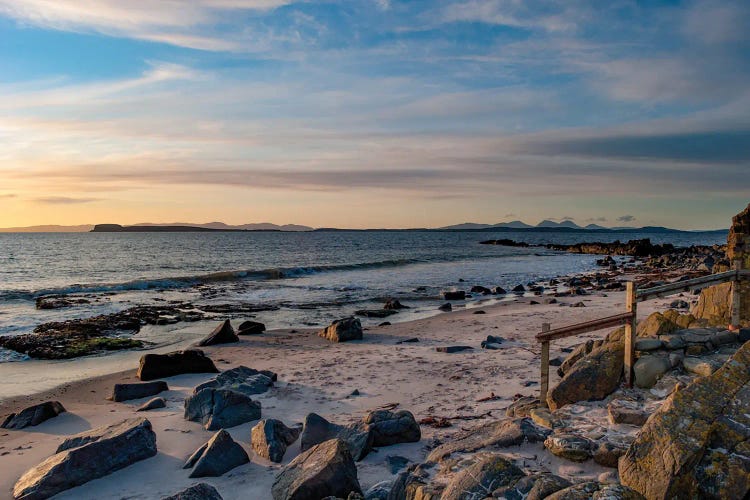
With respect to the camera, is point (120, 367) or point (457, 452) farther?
point (120, 367)

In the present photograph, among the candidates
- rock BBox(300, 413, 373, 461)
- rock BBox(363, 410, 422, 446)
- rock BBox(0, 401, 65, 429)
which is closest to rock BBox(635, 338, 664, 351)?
rock BBox(363, 410, 422, 446)

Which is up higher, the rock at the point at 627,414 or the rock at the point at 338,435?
the rock at the point at 627,414

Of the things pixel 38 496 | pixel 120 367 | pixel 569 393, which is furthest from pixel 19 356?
pixel 569 393

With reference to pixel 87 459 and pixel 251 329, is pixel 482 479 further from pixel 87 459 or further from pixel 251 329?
pixel 251 329

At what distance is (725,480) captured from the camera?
5.30 metres

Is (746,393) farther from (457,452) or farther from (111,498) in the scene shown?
(111,498)

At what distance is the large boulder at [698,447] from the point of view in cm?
531

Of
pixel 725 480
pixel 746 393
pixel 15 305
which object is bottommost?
pixel 15 305

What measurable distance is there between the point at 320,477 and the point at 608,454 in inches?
150

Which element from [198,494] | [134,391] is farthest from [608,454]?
[134,391]

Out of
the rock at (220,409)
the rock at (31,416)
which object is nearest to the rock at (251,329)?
the rock at (31,416)

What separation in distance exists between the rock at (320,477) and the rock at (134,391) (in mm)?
6374

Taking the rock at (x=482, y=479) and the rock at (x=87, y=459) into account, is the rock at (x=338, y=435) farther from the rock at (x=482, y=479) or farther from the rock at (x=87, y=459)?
the rock at (x=87, y=459)

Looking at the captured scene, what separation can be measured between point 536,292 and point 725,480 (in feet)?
93.4
